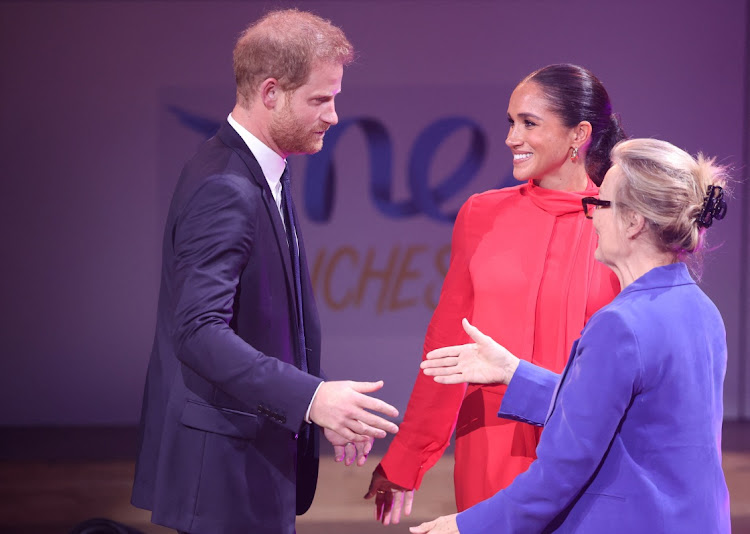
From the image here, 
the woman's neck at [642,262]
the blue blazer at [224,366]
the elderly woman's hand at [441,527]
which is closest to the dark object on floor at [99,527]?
the blue blazer at [224,366]

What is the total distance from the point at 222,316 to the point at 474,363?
0.58 meters

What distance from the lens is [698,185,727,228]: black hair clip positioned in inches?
58.1

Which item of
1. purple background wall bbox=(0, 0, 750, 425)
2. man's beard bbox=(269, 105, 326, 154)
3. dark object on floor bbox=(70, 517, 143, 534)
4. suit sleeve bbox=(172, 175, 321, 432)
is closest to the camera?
suit sleeve bbox=(172, 175, 321, 432)

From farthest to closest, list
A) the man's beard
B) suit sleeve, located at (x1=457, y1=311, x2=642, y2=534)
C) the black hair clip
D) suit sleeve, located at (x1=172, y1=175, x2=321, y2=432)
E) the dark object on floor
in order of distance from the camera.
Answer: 1. the dark object on floor
2. the man's beard
3. suit sleeve, located at (x1=172, y1=175, x2=321, y2=432)
4. the black hair clip
5. suit sleeve, located at (x1=457, y1=311, x2=642, y2=534)

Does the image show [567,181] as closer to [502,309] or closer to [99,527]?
[502,309]

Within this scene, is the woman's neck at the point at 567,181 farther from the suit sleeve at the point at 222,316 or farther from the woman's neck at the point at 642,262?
the suit sleeve at the point at 222,316

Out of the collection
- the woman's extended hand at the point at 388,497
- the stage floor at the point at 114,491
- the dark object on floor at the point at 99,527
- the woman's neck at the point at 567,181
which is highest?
the woman's neck at the point at 567,181

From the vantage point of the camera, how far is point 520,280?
2115mm

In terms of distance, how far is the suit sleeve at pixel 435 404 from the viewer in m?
2.26

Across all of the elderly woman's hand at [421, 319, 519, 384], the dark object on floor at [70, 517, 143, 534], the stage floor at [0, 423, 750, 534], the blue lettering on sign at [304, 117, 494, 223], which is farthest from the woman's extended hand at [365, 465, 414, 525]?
the blue lettering on sign at [304, 117, 494, 223]

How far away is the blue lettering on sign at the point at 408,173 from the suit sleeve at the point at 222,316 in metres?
4.53

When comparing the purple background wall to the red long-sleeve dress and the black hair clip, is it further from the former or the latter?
the black hair clip

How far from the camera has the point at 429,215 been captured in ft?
20.4

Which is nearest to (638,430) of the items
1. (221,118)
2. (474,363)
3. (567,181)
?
(474,363)
